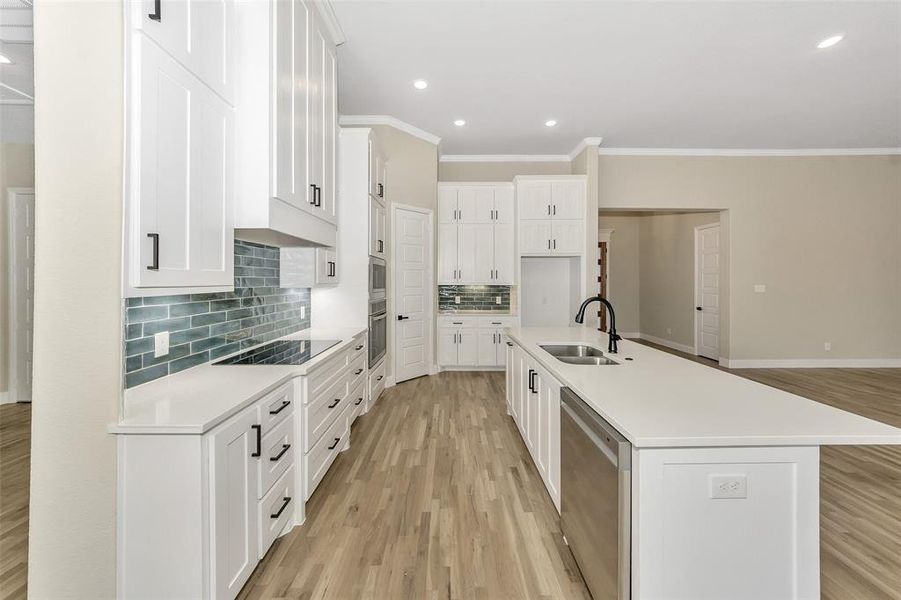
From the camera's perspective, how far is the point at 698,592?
1.16 m

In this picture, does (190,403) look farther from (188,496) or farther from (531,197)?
(531,197)

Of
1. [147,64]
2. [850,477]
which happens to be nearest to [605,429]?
[147,64]

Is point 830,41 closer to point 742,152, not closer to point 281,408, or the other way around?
point 742,152

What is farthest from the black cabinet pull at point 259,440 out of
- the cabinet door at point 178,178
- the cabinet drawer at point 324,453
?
the cabinet door at point 178,178

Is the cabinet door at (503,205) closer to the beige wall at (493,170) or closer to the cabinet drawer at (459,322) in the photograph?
the beige wall at (493,170)

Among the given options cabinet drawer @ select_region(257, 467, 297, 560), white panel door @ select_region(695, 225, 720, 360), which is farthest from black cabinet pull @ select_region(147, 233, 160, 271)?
white panel door @ select_region(695, 225, 720, 360)

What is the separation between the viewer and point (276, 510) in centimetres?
187

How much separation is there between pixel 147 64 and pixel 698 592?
237 cm

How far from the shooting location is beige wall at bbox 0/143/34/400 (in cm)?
118

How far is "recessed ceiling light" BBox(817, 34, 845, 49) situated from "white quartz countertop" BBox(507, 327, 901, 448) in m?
3.35

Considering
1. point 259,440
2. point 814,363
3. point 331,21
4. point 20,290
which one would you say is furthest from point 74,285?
point 814,363

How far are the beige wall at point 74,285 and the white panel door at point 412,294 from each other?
3692 millimetres

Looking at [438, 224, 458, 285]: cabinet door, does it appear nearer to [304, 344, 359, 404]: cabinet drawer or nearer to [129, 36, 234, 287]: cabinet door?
[304, 344, 359, 404]: cabinet drawer

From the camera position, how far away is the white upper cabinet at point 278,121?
1.94m
